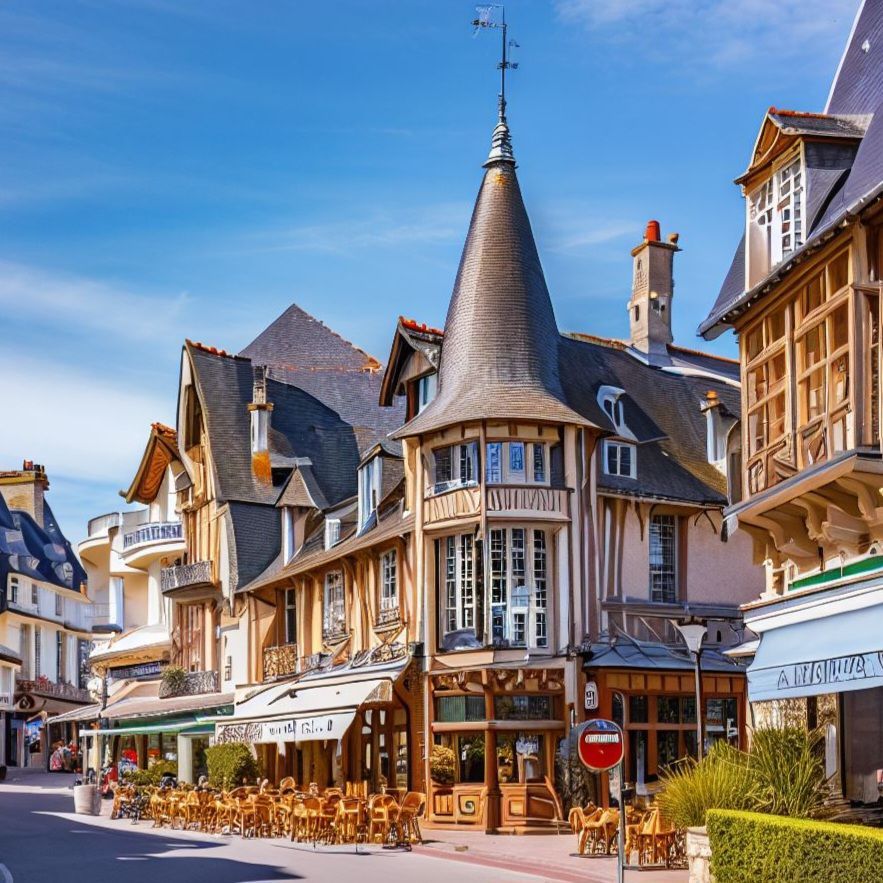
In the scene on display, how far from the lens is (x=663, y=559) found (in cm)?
3291

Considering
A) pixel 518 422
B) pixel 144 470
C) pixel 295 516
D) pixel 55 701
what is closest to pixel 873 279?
pixel 518 422

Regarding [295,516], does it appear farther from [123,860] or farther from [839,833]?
[839,833]

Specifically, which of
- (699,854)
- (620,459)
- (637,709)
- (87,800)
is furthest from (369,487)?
(699,854)

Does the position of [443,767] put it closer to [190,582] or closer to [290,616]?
[290,616]

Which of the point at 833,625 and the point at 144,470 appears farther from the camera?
the point at 144,470

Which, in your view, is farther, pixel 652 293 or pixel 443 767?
pixel 652 293

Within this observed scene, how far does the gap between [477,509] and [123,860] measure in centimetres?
1002

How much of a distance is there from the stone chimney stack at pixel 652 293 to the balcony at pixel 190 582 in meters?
12.7

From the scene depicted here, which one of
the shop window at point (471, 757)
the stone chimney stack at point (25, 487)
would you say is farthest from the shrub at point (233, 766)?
the stone chimney stack at point (25, 487)

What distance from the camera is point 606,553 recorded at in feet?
104

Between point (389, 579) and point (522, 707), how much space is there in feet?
16.7

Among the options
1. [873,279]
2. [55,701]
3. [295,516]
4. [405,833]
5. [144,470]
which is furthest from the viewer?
[55,701]

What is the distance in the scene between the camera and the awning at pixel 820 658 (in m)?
17.0

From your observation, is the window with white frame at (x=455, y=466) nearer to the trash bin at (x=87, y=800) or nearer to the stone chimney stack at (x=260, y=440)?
the trash bin at (x=87, y=800)
